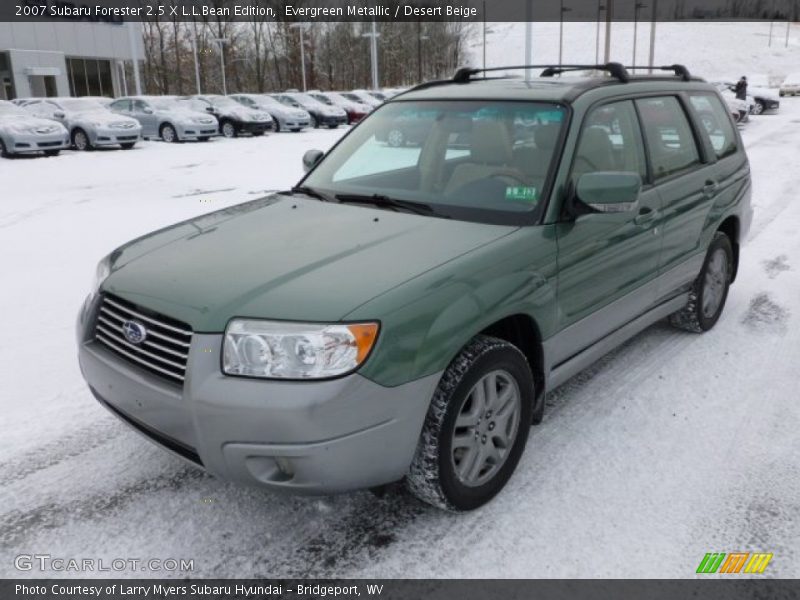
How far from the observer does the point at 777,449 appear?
11.4ft

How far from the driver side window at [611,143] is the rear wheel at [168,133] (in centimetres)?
2019

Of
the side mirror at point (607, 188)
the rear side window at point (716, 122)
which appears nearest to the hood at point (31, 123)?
the rear side window at point (716, 122)

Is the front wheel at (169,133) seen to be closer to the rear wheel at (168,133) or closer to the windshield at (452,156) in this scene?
the rear wheel at (168,133)

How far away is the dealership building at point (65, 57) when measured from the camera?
38.0m

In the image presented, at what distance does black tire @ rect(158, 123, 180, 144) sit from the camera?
22.0 m

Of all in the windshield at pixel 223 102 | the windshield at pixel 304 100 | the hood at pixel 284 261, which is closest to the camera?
the hood at pixel 284 261

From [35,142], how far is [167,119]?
523 centimetres

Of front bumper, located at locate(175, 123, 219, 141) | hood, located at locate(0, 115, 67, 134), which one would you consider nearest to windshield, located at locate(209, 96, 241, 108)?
front bumper, located at locate(175, 123, 219, 141)

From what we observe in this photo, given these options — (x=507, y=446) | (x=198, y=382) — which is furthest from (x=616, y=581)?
(x=198, y=382)

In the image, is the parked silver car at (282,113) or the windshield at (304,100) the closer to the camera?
the parked silver car at (282,113)

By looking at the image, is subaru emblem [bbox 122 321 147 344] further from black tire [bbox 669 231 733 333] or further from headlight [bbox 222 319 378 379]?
black tire [bbox 669 231 733 333]

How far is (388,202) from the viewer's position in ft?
11.6

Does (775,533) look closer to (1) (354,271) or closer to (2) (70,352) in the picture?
(1) (354,271)

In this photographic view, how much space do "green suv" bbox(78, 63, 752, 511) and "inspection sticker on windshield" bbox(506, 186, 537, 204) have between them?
0.01 metres
